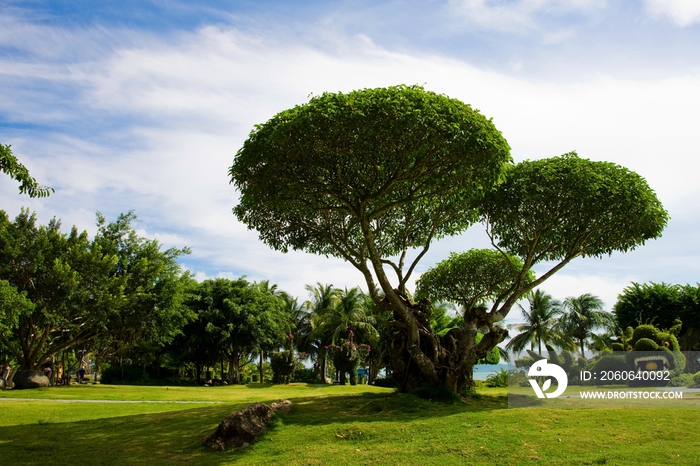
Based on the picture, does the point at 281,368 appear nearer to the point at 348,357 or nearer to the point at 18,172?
the point at 348,357

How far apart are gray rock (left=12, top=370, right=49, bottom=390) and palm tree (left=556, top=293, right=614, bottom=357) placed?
44.4 m

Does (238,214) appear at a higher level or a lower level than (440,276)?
higher

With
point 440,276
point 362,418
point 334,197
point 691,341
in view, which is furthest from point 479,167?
point 691,341

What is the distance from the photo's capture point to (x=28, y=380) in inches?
1208

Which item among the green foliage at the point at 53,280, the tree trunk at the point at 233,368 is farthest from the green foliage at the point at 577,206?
the tree trunk at the point at 233,368

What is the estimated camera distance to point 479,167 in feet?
57.2

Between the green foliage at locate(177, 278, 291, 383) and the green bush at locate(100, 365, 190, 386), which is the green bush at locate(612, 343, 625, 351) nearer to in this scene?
the green foliage at locate(177, 278, 291, 383)

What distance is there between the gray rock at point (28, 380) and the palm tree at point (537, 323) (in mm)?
41652

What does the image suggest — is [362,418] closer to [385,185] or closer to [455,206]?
[385,185]

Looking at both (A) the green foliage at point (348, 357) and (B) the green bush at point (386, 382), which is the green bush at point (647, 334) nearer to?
(B) the green bush at point (386, 382)

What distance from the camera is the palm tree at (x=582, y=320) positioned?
173 ft

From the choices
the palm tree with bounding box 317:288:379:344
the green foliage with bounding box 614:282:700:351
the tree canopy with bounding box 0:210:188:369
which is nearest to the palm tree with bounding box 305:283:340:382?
the palm tree with bounding box 317:288:379:344

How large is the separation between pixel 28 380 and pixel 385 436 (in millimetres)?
26740

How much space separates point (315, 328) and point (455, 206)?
3333 cm
